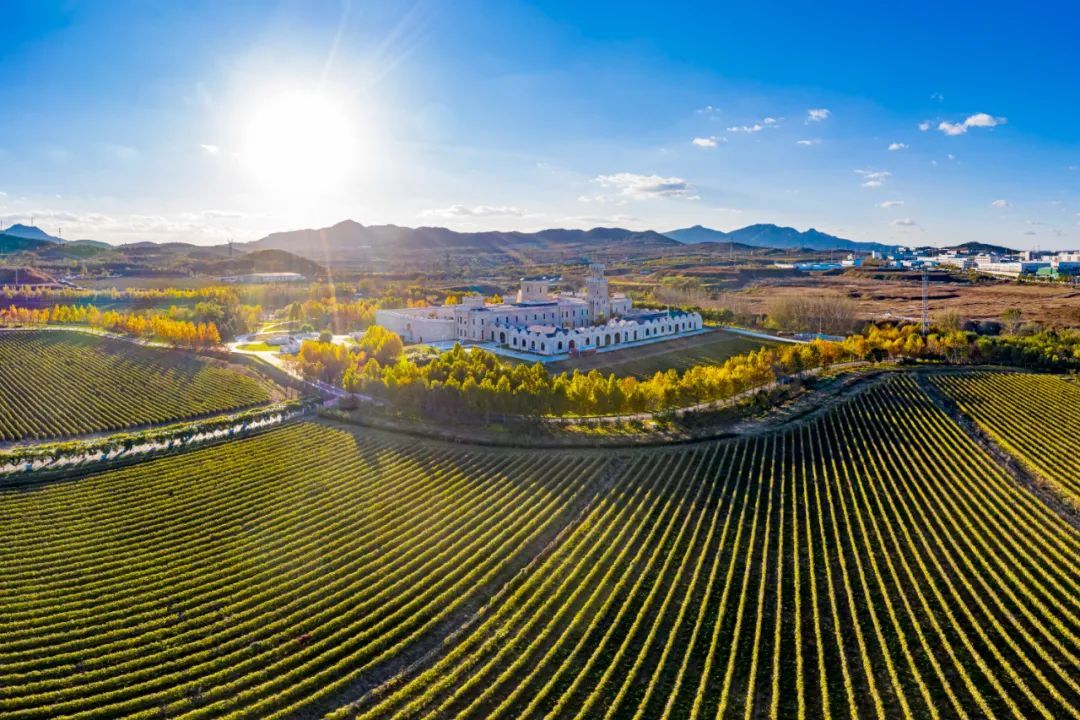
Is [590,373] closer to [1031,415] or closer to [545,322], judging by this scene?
[1031,415]

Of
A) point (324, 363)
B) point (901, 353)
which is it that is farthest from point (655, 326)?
point (324, 363)

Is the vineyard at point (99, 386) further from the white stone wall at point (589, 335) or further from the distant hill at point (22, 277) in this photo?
the distant hill at point (22, 277)

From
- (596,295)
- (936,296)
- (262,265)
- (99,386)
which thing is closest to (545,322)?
(596,295)

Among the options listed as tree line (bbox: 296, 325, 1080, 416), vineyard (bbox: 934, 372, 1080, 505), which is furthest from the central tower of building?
vineyard (bbox: 934, 372, 1080, 505)

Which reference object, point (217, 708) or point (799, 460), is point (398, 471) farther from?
point (799, 460)

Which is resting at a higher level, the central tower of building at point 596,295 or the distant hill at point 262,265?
the distant hill at point 262,265

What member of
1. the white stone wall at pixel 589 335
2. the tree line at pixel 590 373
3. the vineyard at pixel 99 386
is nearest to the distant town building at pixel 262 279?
the vineyard at pixel 99 386
